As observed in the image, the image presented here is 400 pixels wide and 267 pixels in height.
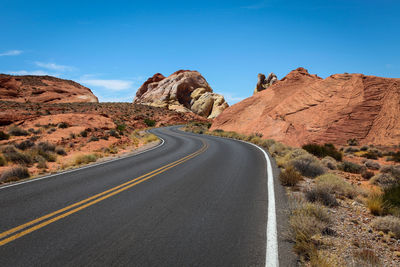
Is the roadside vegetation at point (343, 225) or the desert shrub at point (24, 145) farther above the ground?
the roadside vegetation at point (343, 225)

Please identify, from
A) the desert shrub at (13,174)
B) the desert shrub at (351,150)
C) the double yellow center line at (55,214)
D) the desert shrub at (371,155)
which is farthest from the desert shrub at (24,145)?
the desert shrub at (351,150)

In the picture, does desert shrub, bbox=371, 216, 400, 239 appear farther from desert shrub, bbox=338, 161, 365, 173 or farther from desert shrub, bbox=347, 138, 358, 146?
desert shrub, bbox=347, 138, 358, 146

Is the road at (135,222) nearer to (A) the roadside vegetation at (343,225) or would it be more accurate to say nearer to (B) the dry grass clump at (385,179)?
(A) the roadside vegetation at (343,225)

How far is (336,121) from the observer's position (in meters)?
22.7

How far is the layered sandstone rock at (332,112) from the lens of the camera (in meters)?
21.1

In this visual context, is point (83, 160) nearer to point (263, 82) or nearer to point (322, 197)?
point (322, 197)

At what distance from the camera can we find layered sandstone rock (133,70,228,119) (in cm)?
8994

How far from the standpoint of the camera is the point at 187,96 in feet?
324

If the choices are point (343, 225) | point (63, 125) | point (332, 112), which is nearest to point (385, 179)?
point (343, 225)

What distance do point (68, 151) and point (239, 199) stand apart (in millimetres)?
15422

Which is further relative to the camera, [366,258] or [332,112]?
[332,112]

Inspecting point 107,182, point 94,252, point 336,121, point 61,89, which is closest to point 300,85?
point 336,121

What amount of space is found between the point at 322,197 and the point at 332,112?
22572mm

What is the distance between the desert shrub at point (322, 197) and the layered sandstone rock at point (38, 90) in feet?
247
